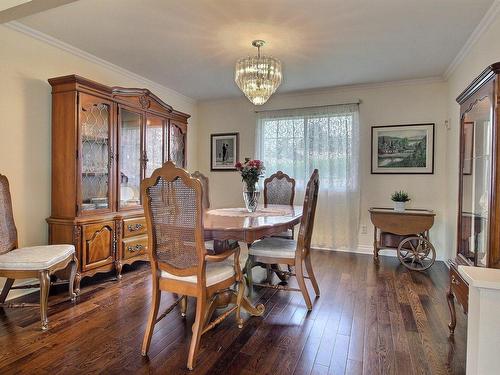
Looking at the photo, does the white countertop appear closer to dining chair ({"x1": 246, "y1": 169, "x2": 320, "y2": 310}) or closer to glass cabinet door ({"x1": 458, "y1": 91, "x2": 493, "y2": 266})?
glass cabinet door ({"x1": 458, "y1": 91, "x2": 493, "y2": 266})

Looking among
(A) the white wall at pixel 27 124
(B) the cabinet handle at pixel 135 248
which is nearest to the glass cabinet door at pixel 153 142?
(B) the cabinet handle at pixel 135 248

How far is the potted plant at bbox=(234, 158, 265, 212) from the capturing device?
290 centimetres

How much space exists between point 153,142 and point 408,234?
3.28 meters

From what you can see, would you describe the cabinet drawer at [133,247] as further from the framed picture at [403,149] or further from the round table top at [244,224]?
the framed picture at [403,149]

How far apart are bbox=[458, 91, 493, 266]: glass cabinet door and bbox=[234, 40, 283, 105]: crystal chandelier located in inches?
60.9

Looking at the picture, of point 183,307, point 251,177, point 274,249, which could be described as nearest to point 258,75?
point 251,177

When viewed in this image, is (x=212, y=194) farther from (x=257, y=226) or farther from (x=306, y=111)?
(x=257, y=226)

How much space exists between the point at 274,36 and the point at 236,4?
633 mm

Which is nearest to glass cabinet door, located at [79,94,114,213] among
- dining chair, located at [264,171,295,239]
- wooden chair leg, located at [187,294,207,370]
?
wooden chair leg, located at [187,294,207,370]

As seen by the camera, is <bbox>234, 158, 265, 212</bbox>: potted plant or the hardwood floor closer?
the hardwood floor

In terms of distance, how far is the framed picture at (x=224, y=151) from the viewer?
5.30 m

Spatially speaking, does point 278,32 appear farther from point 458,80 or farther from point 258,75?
point 458,80

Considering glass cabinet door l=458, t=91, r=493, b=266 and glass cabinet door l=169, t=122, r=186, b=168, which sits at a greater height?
glass cabinet door l=169, t=122, r=186, b=168

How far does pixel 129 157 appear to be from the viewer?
11.6 feet
